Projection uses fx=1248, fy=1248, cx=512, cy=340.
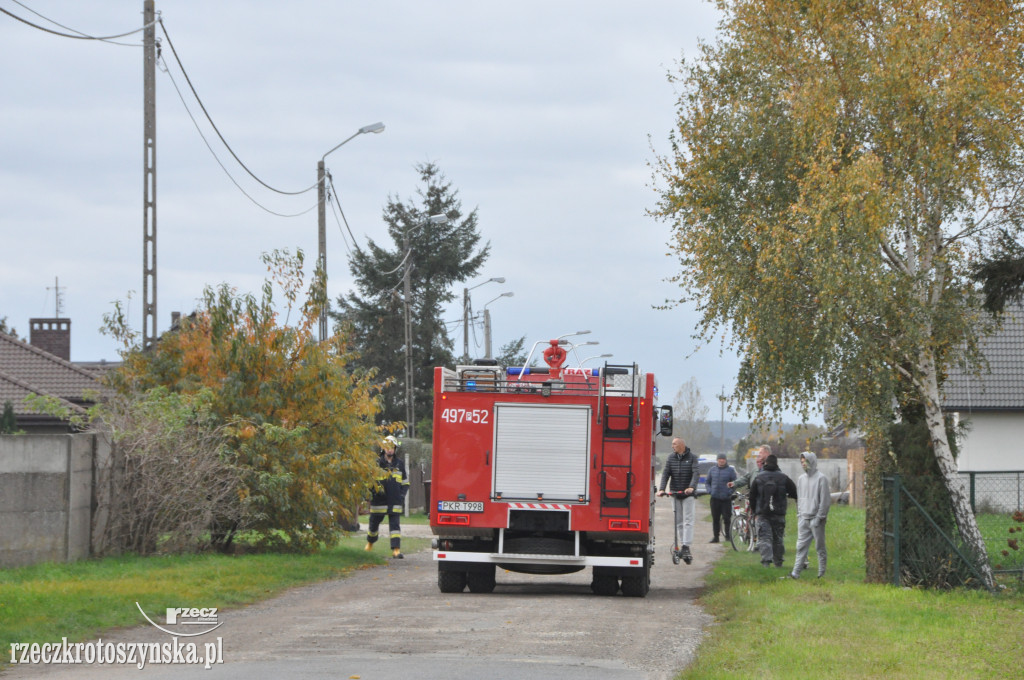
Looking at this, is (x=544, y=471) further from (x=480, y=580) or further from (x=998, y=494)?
(x=998, y=494)

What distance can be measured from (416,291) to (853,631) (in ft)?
157

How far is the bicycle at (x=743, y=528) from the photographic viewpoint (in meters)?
23.3

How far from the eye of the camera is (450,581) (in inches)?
604

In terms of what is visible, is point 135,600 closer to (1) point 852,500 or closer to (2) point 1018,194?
(2) point 1018,194

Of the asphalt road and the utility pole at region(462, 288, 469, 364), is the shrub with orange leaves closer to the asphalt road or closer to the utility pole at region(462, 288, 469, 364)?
the asphalt road

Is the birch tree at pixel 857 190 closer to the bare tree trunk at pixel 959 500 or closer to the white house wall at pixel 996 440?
the bare tree trunk at pixel 959 500

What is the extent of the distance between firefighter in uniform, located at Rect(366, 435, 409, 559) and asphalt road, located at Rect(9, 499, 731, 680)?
12.1 feet

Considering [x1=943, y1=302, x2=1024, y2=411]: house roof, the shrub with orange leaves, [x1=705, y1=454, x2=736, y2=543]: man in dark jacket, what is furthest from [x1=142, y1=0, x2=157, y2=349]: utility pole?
[x1=943, y1=302, x2=1024, y2=411]: house roof

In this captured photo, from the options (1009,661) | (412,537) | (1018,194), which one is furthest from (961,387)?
(1009,661)

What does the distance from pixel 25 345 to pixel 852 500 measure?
2664 cm

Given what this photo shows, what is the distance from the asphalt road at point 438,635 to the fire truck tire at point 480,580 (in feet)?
0.50

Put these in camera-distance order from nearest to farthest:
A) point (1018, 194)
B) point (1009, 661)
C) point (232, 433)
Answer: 1. point (1009, 661)
2. point (1018, 194)
3. point (232, 433)

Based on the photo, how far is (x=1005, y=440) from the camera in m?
35.4

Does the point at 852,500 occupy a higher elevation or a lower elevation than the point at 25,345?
lower
